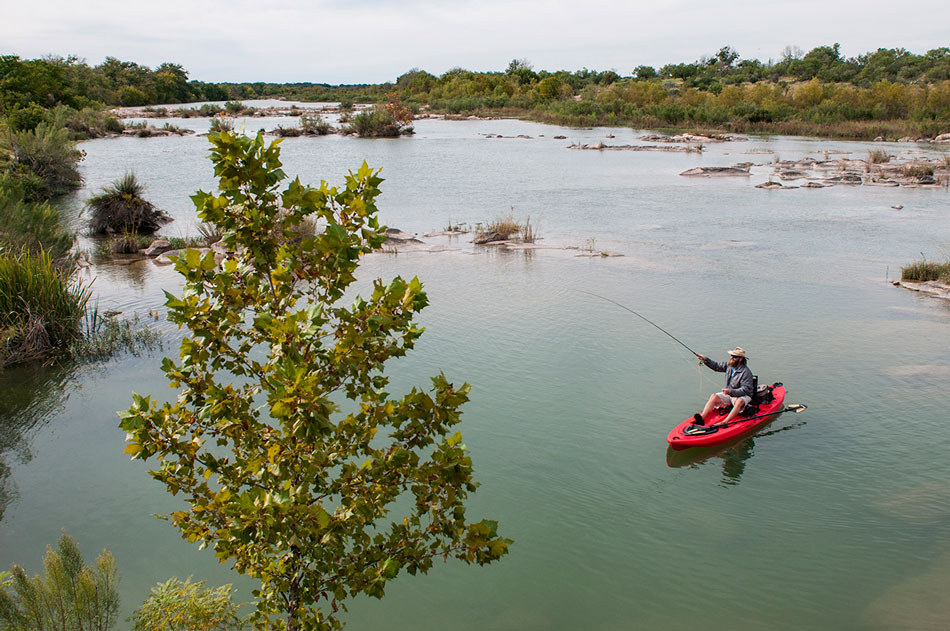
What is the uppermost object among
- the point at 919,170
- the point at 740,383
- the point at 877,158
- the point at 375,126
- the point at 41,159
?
the point at 375,126

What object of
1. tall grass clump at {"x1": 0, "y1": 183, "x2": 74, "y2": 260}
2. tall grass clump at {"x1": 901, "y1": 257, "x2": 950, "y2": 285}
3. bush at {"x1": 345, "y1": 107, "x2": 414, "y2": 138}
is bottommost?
tall grass clump at {"x1": 901, "y1": 257, "x2": 950, "y2": 285}

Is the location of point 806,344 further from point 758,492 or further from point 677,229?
Result: point 677,229

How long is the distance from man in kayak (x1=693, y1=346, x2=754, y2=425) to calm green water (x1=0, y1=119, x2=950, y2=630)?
0.55 m

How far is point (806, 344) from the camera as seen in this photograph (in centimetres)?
1322

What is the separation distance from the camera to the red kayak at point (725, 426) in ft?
31.5

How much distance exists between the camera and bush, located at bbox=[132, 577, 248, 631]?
486 centimetres

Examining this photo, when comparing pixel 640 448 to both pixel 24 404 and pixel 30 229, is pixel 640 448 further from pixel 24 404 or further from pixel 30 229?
pixel 30 229

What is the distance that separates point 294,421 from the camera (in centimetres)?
319

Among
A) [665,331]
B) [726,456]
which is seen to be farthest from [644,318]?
[726,456]

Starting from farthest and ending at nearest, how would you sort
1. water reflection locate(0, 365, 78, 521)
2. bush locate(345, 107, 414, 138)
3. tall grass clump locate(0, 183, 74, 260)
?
1. bush locate(345, 107, 414, 138)
2. tall grass clump locate(0, 183, 74, 260)
3. water reflection locate(0, 365, 78, 521)

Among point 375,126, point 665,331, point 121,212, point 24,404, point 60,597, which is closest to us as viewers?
point 60,597

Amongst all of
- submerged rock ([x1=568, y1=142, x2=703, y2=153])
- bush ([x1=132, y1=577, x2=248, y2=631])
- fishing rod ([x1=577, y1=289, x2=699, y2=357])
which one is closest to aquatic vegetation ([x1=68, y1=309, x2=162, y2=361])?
bush ([x1=132, y1=577, x2=248, y2=631])

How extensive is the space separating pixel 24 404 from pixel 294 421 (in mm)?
9841

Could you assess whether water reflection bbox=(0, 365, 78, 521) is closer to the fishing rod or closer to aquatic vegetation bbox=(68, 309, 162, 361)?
aquatic vegetation bbox=(68, 309, 162, 361)
